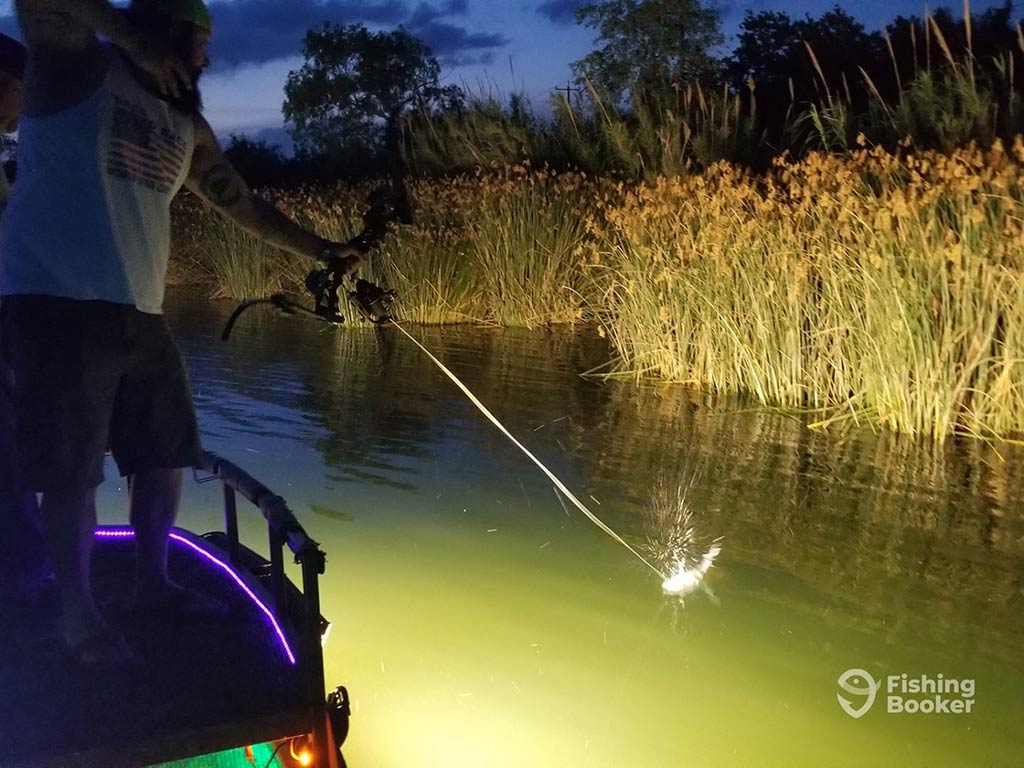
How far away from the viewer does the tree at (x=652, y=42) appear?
15531mm

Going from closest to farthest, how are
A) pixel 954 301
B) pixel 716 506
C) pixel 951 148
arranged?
pixel 716 506 → pixel 954 301 → pixel 951 148

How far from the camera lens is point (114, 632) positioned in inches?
80.1

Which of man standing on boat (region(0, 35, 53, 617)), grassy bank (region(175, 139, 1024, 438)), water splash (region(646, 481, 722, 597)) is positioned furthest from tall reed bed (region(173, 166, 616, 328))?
man standing on boat (region(0, 35, 53, 617))

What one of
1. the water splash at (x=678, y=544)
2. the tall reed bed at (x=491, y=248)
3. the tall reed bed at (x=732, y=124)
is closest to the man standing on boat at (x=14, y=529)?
the water splash at (x=678, y=544)

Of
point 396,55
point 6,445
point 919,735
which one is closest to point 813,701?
point 919,735

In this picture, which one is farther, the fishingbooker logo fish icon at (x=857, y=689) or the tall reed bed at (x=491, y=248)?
the tall reed bed at (x=491, y=248)

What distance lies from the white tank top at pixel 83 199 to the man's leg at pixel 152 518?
418mm

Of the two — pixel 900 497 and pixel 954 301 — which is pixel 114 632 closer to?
pixel 900 497

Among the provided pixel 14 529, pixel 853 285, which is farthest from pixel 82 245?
pixel 853 285

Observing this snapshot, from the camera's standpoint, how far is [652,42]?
15695 mm

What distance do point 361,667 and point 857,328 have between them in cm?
355

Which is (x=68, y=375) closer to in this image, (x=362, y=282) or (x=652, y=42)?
(x=362, y=282)

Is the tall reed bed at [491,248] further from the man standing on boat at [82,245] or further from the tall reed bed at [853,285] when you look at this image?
the man standing on boat at [82,245]

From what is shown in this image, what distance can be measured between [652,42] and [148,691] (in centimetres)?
1534
